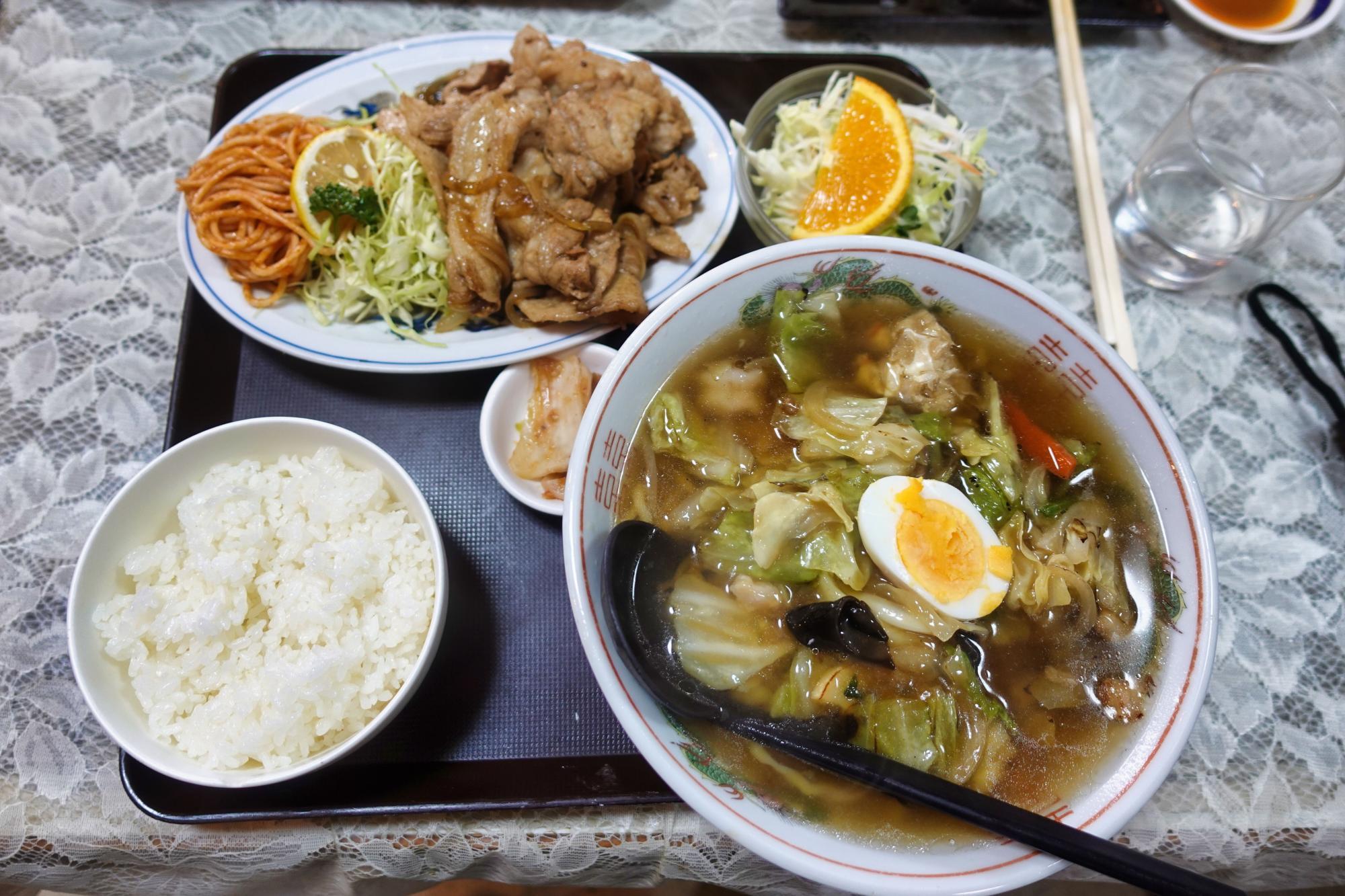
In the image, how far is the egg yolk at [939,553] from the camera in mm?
1497

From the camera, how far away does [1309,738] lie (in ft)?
6.12

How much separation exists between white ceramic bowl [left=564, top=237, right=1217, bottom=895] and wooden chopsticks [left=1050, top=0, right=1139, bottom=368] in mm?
660

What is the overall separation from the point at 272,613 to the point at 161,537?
0.36 meters

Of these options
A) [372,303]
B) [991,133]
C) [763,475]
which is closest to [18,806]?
[372,303]

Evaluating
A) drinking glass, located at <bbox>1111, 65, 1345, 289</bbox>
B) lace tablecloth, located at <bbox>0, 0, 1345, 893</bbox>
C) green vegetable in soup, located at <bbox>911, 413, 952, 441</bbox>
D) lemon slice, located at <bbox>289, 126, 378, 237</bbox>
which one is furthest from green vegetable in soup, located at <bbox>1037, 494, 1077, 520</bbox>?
lemon slice, located at <bbox>289, 126, 378, 237</bbox>

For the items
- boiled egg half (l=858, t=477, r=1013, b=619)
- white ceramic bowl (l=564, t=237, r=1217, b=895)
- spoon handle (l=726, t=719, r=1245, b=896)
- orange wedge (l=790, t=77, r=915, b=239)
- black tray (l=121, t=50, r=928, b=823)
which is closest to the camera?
spoon handle (l=726, t=719, r=1245, b=896)

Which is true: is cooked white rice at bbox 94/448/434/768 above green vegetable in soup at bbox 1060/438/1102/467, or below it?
below

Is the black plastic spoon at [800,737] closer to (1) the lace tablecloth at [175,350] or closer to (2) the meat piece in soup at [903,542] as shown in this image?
(2) the meat piece in soup at [903,542]

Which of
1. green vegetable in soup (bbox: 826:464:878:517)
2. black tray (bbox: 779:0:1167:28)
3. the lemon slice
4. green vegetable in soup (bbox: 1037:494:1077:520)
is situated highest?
black tray (bbox: 779:0:1167:28)

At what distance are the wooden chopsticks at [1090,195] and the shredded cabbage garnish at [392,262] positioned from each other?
1799 millimetres

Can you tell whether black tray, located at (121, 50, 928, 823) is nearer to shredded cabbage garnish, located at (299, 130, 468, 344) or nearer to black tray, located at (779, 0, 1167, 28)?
shredded cabbage garnish, located at (299, 130, 468, 344)

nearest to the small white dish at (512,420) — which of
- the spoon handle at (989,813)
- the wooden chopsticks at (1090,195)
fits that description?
the spoon handle at (989,813)

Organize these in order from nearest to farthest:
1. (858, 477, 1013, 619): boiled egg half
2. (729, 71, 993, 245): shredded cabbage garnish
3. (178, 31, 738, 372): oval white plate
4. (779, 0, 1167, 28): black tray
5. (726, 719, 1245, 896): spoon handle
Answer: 1. (726, 719, 1245, 896): spoon handle
2. (858, 477, 1013, 619): boiled egg half
3. (178, 31, 738, 372): oval white plate
4. (729, 71, 993, 245): shredded cabbage garnish
5. (779, 0, 1167, 28): black tray

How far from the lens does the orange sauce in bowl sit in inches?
105
